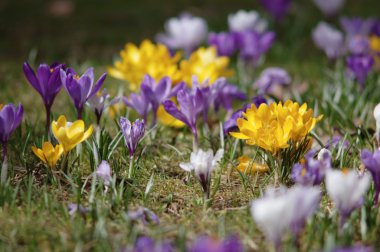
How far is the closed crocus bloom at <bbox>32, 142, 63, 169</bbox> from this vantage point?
1.83m

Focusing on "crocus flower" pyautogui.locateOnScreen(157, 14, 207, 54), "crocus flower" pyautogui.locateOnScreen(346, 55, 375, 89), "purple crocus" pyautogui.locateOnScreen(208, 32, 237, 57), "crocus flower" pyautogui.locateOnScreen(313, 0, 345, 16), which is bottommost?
"crocus flower" pyautogui.locateOnScreen(346, 55, 375, 89)

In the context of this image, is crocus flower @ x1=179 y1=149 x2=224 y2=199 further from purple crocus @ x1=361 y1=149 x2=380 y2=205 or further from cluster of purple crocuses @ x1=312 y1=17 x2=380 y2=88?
cluster of purple crocuses @ x1=312 y1=17 x2=380 y2=88

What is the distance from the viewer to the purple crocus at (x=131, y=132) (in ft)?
6.18

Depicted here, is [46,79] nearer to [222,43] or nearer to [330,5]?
[222,43]

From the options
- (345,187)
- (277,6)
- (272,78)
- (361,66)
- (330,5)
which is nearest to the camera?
(345,187)

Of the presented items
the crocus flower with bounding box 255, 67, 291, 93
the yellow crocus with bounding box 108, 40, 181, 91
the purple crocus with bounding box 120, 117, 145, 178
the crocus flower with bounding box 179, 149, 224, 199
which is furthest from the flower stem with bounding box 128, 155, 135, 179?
the crocus flower with bounding box 255, 67, 291, 93

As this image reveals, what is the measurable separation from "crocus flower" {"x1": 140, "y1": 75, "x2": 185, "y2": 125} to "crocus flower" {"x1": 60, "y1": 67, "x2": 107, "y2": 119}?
0.27 metres

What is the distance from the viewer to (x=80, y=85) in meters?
1.96

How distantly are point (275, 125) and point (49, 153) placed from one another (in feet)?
2.37

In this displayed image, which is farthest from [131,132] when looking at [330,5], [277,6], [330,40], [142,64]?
[330,5]

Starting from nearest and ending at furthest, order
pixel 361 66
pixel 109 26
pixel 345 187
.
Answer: pixel 345 187
pixel 361 66
pixel 109 26

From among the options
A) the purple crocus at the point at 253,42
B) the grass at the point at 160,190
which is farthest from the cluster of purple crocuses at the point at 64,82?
the purple crocus at the point at 253,42

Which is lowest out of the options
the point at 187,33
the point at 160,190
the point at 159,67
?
the point at 160,190

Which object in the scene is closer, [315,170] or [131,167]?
[315,170]
